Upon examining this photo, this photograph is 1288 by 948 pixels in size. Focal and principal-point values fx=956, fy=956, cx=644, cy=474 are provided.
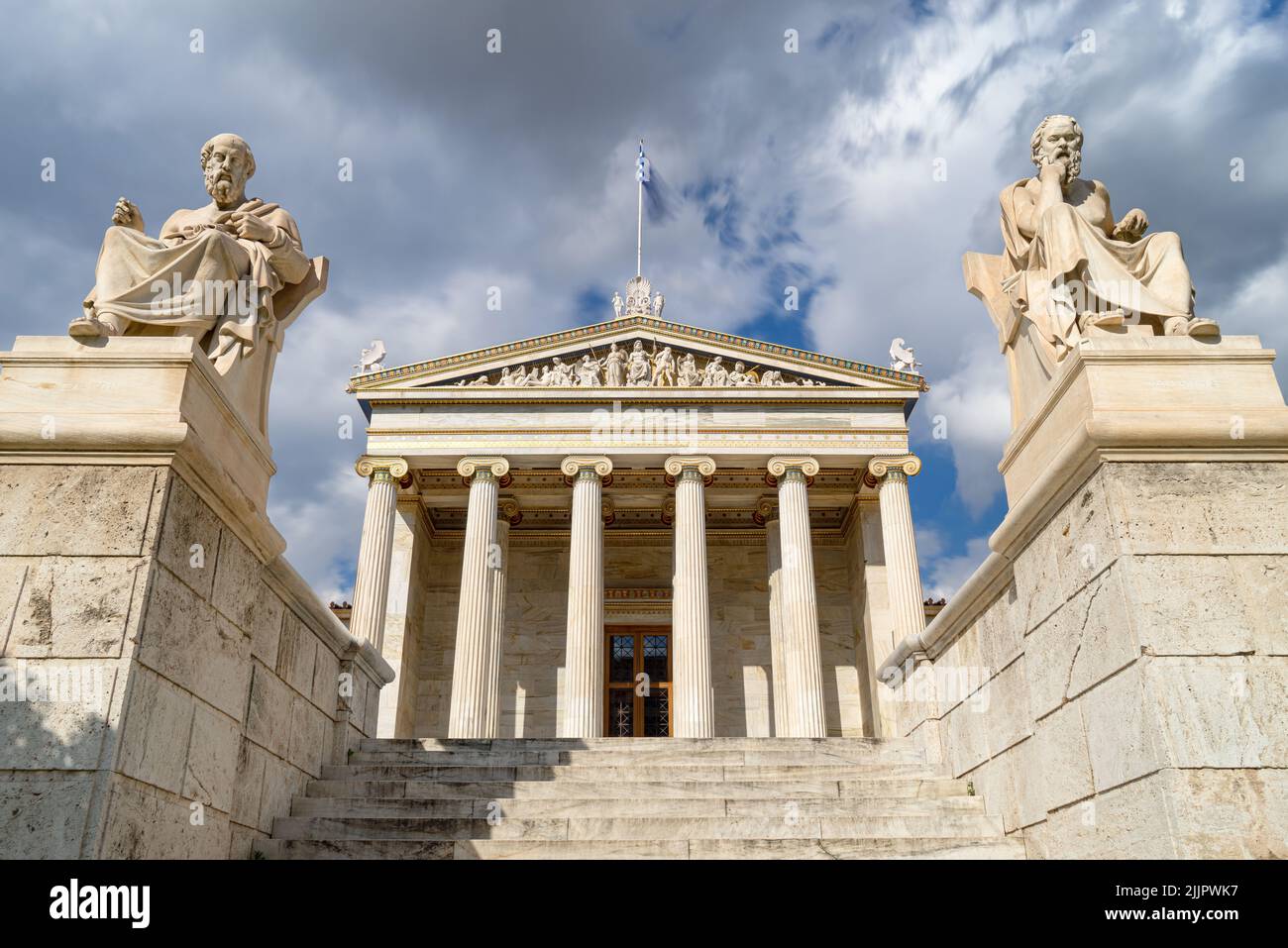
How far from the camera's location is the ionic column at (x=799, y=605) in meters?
23.0

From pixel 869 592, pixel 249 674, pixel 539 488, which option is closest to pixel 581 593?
pixel 539 488

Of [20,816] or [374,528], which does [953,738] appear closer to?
[20,816]

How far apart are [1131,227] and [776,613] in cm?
1972

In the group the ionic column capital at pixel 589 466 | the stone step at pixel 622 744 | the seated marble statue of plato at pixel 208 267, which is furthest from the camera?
the ionic column capital at pixel 589 466

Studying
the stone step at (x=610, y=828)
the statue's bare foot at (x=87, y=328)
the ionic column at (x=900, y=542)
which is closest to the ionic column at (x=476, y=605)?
the ionic column at (x=900, y=542)

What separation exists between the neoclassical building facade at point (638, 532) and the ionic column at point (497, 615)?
9 cm

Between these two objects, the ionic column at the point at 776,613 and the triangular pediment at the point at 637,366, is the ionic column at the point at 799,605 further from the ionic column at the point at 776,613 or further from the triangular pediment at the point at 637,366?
the triangular pediment at the point at 637,366

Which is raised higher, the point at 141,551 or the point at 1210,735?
the point at 141,551

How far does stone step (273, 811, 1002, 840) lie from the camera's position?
7.71m

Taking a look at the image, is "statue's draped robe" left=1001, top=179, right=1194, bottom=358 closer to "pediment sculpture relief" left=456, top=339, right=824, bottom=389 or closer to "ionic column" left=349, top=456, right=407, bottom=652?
"ionic column" left=349, top=456, right=407, bottom=652

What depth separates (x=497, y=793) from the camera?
28.6 feet

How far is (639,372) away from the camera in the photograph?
27344 millimetres
